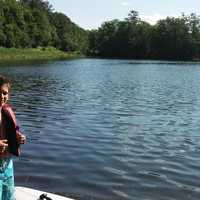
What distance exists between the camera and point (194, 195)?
1112 cm

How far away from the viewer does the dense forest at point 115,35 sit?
135413mm

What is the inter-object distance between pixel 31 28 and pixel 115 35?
34.8m

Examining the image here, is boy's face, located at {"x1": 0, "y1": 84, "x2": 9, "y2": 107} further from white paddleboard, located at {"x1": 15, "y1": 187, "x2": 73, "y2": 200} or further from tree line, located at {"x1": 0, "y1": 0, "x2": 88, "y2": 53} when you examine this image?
tree line, located at {"x1": 0, "y1": 0, "x2": 88, "y2": 53}

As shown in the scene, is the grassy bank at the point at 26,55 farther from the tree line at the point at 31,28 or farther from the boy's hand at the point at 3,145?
the boy's hand at the point at 3,145

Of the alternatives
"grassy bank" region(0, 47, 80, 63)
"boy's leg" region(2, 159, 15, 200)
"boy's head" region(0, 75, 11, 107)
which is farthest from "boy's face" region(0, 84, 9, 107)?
"grassy bank" region(0, 47, 80, 63)

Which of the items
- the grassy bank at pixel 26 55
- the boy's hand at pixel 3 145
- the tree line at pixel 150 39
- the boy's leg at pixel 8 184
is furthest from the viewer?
the tree line at pixel 150 39

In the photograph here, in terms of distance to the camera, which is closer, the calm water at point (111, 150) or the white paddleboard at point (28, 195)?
the white paddleboard at point (28, 195)

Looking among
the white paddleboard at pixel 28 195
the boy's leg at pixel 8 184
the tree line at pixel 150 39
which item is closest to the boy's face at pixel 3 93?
the boy's leg at pixel 8 184

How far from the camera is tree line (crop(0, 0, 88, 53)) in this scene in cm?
12888

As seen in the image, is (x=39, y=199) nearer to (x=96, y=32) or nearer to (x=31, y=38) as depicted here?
(x=31, y=38)

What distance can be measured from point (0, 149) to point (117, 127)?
14.1 metres

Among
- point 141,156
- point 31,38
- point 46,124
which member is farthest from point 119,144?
point 31,38

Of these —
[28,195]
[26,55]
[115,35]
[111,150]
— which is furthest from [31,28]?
[28,195]

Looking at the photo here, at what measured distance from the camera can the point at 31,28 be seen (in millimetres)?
147375
